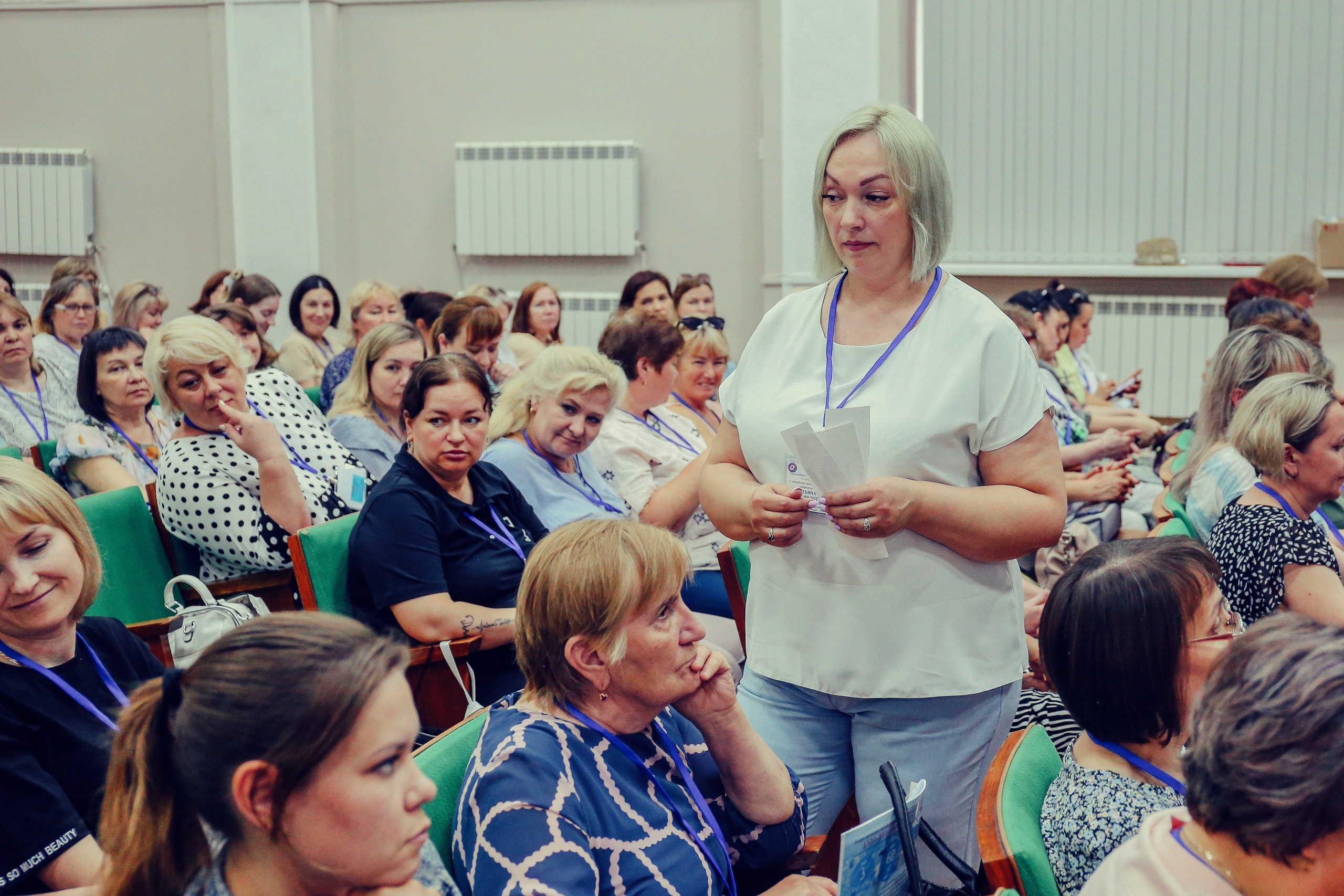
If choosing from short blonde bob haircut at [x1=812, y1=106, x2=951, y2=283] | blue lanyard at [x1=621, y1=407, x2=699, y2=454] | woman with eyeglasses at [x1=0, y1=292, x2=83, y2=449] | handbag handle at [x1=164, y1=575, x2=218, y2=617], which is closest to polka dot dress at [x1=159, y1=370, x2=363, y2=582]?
handbag handle at [x1=164, y1=575, x2=218, y2=617]

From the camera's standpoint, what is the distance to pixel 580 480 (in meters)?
3.34

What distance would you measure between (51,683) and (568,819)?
0.81m

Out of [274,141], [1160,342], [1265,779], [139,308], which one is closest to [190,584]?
[1265,779]

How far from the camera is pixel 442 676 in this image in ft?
8.55

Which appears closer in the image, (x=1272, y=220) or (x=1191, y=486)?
(x=1191, y=486)

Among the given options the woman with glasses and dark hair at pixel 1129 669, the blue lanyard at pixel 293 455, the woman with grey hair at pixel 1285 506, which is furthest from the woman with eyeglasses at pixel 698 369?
the woman with glasses and dark hair at pixel 1129 669

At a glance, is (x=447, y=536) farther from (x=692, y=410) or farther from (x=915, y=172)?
(x=692, y=410)

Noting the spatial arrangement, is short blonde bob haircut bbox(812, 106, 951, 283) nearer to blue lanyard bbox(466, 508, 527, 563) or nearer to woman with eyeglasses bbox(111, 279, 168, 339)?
blue lanyard bbox(466, 508, 527, 563)

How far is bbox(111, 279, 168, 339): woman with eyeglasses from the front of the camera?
6.05 metres

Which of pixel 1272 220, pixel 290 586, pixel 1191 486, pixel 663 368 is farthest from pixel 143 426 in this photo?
pixel 1272 220

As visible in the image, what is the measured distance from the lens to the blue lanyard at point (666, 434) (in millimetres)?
3773

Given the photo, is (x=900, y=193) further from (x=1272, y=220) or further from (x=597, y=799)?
(x=1272, y=220)

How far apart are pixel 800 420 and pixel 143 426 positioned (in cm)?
296

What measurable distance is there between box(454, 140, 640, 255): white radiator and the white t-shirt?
6260 mm
